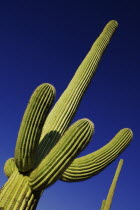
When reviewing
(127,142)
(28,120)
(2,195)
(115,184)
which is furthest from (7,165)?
(115,184)

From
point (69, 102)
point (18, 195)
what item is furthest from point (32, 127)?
point (69, 102)

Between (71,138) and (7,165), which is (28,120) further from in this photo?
(7,165)

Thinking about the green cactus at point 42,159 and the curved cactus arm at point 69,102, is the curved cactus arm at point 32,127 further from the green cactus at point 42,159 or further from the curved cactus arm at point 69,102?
the curved cactus arm at point 69,102

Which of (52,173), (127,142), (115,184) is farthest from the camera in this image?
(115,184)

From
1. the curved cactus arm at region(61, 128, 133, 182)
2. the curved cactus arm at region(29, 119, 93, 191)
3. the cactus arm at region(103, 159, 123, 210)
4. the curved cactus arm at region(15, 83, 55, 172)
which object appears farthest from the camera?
the cactus arm at region(103, 159, 123, 210)

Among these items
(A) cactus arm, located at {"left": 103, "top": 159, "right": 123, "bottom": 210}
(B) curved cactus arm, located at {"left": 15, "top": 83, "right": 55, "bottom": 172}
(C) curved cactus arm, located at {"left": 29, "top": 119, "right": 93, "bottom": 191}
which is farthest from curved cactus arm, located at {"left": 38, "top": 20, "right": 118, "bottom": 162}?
(A) cactus arm, located at {"left": 103, "top": 159, "right": 123, "bottom": 210}

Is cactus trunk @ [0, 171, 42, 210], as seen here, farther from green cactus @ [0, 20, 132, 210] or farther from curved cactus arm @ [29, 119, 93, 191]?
curved cactus arm @ [29, 119, 93, 191]

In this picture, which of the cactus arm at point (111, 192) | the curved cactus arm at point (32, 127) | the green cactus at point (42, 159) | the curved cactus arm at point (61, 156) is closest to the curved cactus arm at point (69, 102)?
the green cactus at point (42, 159)
